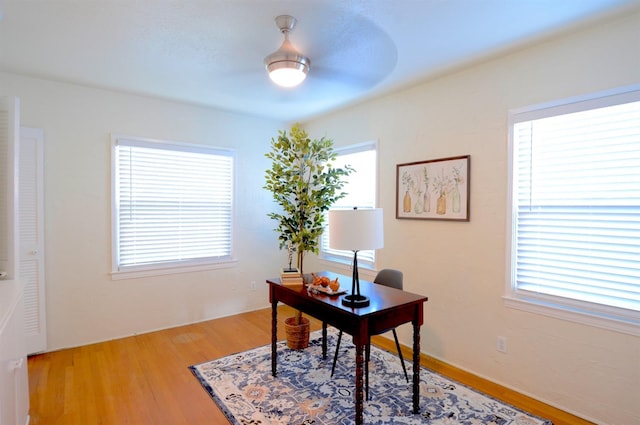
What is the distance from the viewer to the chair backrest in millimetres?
2801

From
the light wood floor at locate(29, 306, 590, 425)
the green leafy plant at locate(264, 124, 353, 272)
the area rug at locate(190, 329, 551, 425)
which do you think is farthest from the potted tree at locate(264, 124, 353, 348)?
the light wood floor at locate(29, 306, 590, 425)

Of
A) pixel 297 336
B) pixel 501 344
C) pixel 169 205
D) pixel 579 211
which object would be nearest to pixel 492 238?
pixel 579 211

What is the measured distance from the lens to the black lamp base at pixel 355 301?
207 cm

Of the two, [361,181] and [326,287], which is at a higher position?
[361,181]

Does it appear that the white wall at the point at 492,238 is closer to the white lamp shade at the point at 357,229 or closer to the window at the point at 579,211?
the window at the point at 579,211

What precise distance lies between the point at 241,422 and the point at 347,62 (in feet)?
9.23

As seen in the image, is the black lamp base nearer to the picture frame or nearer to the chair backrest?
the chair backrest

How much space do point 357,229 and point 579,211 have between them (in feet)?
5.19

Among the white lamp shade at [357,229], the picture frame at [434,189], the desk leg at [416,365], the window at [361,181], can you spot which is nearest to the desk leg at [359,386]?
the desk leg at [416,365]

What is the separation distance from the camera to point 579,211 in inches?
89.5

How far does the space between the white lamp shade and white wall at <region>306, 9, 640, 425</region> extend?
1.24 m

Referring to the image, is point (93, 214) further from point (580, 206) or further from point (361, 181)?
point (580, 206)

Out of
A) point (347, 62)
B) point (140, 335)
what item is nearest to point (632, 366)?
point (347, 62)

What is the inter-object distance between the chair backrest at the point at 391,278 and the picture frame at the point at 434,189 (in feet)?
2.27
